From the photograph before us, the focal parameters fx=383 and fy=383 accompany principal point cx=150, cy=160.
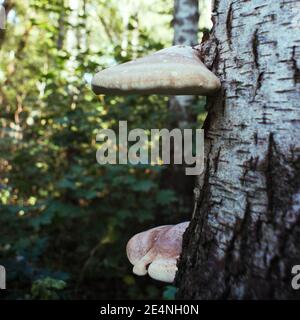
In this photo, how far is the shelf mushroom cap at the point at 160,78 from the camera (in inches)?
55.3

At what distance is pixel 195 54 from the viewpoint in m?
1.67

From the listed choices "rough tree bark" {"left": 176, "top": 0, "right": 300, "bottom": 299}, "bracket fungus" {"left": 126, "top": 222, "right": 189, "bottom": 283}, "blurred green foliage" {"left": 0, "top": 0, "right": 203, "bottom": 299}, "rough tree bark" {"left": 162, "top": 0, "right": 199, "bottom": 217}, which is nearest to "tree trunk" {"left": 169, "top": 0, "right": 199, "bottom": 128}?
"rough tree bark" {"left": 162, "top": 0, "right": 199, "bottom": 217}

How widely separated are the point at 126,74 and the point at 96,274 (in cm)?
352

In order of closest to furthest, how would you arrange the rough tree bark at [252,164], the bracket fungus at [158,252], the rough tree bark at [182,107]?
the rough tree bark at [252,164] → the bracket fungus at [158,252] → the rough tree bark at [182,107]

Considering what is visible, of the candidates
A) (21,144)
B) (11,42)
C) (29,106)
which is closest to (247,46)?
(21,144)

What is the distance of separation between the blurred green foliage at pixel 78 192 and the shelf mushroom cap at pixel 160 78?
7.72 ft

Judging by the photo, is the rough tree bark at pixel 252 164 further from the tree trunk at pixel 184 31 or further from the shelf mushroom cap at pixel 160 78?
the tree trunk at pixel 184 31

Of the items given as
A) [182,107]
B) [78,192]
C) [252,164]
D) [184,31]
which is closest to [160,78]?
[252,164]

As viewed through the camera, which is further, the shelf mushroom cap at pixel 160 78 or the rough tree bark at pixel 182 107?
the rough tree bark at pixel 182 107

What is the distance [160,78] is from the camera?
1.41 metres

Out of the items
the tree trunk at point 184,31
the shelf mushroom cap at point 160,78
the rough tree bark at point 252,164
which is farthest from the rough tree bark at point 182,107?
the shelf mushroom cap at point 160,78

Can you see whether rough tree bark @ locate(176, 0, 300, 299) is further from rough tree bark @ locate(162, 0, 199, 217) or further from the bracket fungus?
rough tree bark @ locate(162, 0, 199, 217)
